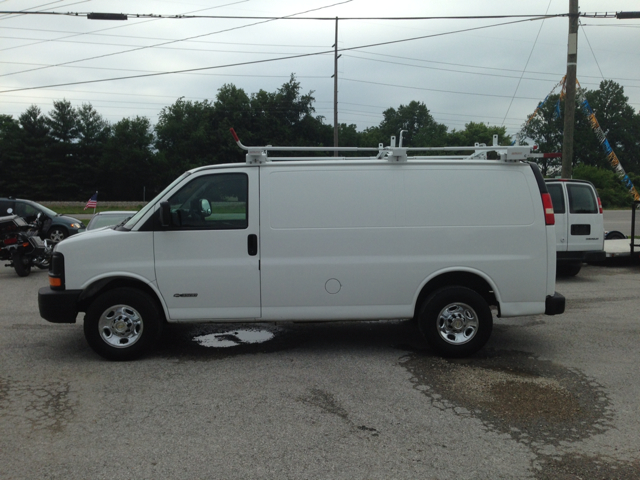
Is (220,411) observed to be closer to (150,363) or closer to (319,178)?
(150,363)

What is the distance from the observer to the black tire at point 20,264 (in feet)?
43.4

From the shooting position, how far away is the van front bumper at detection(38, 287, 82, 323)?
20.1 feet

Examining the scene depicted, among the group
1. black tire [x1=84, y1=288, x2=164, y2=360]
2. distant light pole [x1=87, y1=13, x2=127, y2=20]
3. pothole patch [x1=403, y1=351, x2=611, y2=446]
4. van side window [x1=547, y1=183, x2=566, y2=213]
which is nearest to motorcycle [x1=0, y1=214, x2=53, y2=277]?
distant light pole [x1=87, y1=13, x2=127, y2=20]

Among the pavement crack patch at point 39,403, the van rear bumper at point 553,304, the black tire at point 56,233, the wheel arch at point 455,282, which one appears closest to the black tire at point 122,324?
the pavement crack patch at point 39,403

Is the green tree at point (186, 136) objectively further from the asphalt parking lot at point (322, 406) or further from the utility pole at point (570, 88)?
the asphalt parking lot at point (322, 406)

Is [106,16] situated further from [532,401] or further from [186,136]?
[186,136]

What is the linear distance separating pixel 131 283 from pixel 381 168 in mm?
3078

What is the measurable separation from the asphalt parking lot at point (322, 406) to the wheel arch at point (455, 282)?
0.69 metres

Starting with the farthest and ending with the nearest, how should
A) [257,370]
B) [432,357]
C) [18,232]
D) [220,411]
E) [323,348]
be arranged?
[18,232]
[323,348]
[432,357]
[257,370]
[220,411]

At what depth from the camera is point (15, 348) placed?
687 centimetres

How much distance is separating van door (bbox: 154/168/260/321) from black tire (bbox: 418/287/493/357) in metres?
1.93

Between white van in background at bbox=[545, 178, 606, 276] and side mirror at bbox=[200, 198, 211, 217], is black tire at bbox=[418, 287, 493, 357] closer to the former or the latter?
side mirror at bbox=[200, 198, 211, 217]

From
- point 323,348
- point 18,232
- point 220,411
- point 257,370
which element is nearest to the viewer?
point 220,411

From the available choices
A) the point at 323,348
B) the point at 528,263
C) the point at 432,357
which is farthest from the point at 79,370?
the point at 528,263
